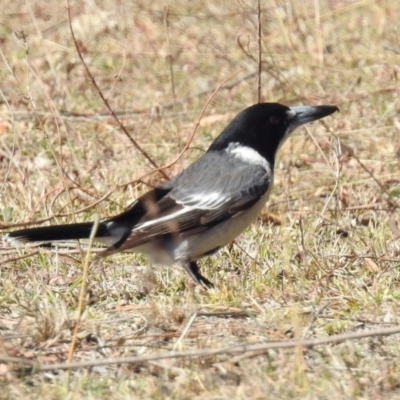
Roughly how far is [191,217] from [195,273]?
0.31m

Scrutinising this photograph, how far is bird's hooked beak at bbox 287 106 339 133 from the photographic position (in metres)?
6.48

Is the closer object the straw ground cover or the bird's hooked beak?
the straw ground cover

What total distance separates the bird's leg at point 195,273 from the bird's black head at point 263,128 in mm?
821

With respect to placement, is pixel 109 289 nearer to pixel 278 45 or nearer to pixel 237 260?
pixel 237 260

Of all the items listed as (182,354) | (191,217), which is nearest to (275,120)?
(191,217)

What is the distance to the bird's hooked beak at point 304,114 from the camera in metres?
6.48

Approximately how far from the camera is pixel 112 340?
4.61m

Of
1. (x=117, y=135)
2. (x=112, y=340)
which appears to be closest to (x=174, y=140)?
(x=117, y=135)

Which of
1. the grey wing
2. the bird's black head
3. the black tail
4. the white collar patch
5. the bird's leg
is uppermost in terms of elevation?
the bird's black head

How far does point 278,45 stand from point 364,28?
991 mm

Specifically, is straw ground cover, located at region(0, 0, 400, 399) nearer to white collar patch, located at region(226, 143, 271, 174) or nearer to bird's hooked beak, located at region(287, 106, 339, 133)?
bird's hooked beak, located at region(287, 106, 339, 133)

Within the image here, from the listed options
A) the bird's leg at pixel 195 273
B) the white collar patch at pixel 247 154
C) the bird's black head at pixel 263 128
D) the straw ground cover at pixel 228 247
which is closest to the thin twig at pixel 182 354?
the straw ground cover at pixel 228 247

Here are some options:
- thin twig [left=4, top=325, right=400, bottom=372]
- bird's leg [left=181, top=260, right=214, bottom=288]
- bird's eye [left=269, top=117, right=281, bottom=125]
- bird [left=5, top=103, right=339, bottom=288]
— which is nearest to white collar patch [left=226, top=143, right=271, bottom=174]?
bird [left=5, top=103, right=339, bottom=288]

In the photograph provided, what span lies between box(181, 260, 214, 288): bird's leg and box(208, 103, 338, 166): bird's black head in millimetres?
821
